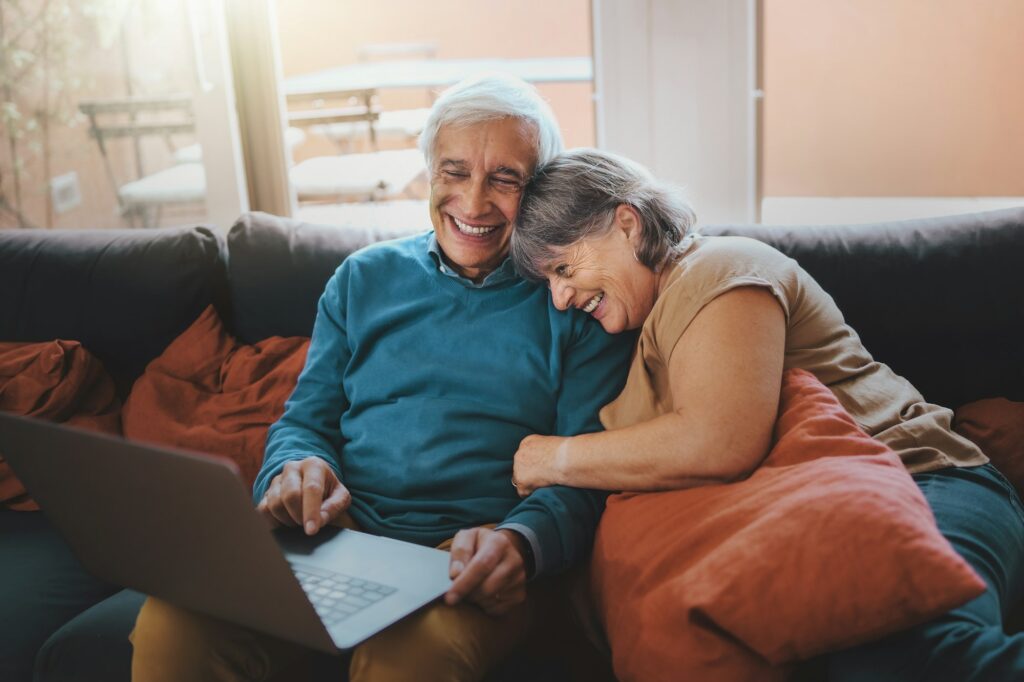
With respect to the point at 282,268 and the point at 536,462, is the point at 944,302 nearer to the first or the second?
the point at 536,462

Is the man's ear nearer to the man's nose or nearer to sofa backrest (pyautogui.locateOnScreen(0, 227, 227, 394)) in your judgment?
the man's nose

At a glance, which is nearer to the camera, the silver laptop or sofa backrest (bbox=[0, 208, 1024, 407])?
the silver laptop

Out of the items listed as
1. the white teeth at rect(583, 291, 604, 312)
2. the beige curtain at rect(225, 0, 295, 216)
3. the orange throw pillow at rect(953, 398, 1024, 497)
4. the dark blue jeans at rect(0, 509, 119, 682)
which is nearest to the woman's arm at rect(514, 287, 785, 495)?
the white teeth at rect(583, 291, 604, 312)

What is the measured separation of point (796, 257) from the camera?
5.91 feet

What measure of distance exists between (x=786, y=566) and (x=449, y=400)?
26.5 inches

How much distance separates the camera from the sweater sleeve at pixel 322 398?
5.38ft

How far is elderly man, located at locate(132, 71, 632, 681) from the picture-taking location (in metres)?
1.44

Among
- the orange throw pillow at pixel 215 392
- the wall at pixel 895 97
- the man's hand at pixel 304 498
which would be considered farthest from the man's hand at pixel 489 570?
the wall at pixel 895 97

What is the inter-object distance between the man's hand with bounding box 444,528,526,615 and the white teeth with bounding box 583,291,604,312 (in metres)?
0.40

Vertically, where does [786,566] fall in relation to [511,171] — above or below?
below

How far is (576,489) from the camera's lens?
1475 mm

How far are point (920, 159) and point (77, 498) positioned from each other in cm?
210

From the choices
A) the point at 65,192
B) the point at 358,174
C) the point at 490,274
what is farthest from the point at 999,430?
the point at 65,192

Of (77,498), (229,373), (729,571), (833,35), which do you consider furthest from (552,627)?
(833,35)
